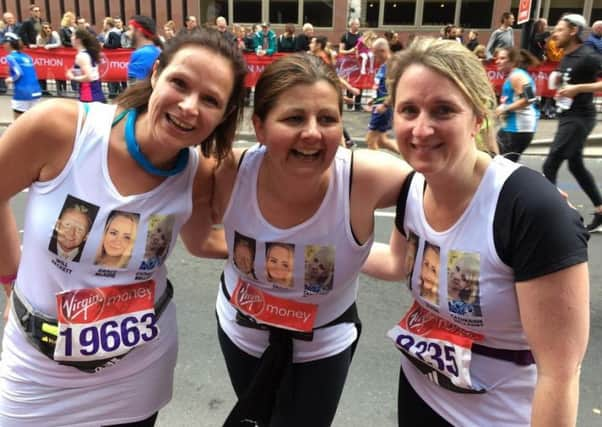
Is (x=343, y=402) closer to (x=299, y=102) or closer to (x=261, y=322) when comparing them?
(x=261, y=322)

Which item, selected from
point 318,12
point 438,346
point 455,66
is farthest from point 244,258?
point 318,12

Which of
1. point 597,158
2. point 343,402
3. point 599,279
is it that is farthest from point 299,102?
point 597,158

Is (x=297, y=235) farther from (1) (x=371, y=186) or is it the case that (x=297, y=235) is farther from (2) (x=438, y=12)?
(2) (x=438, y=12)

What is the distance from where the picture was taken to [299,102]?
1.62 m

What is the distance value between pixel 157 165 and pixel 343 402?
174cm

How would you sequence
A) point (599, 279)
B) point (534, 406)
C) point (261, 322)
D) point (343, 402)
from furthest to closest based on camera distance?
point (599, 279), point (343, 402), point (261, 322), point (534, 406)

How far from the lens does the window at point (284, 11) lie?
27.4 metres

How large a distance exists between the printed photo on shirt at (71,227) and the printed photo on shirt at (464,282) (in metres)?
0.99

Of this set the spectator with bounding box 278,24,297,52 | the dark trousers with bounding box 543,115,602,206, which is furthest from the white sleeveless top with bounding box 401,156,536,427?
the spectator with bounding box 278,24,297,52

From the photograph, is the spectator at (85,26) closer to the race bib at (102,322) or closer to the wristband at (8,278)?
the wristband at (8,278)

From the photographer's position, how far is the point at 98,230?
1.48 meters

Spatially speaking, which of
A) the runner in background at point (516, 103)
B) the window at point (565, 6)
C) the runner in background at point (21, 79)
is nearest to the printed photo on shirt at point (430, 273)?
the runner in background at point (516, 103)

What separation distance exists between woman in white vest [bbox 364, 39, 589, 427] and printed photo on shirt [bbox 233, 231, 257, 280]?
1.66ft

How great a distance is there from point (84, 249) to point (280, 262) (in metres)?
0.59
